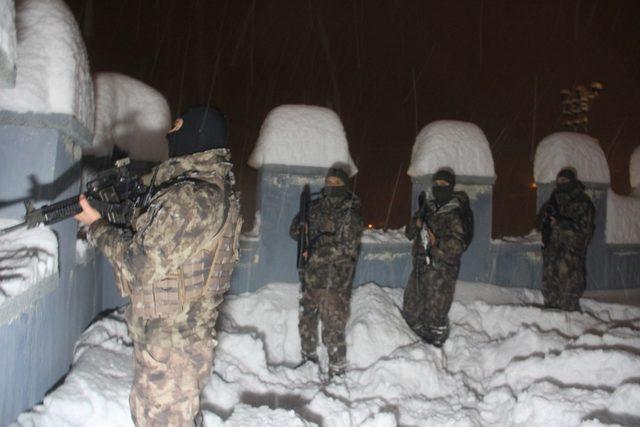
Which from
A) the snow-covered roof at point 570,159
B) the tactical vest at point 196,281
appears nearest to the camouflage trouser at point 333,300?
the tactical vest at point 196,281

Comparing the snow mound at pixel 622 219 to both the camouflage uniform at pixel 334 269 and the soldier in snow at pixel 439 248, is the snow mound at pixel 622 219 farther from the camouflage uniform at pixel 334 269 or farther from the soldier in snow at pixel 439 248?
the camouflage uniform at pixel 334 269

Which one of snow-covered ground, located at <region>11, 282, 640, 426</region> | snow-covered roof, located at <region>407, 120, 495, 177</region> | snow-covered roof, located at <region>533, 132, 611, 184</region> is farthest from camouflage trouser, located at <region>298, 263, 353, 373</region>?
snow-covered roof, located at <region>533, 132, 611, 184</region>

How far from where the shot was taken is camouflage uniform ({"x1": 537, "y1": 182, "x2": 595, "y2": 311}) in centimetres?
573

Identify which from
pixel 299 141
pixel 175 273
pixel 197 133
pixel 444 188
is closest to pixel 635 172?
pixel 444 188

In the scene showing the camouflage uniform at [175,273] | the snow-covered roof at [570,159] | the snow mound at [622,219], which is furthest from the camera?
the snow mound at [622,219]

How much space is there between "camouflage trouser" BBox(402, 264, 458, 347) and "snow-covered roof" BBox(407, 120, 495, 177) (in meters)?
2.11

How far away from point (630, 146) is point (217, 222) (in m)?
38.6

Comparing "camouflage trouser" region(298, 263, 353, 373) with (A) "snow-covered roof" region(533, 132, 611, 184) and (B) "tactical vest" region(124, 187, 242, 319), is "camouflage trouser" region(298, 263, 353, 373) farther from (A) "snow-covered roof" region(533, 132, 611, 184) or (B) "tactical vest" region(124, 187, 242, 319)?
(A) "snow-covered roof" region(533, 132, 611, 184)

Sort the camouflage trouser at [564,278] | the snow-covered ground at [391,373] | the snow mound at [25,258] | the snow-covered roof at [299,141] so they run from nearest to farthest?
the snow mound at [25,258] < the snow-covered ground at [391,373] < the camouflage trouser at [564,278] < the snow-covered roof at [299,141]

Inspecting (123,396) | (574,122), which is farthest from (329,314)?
(574,122)

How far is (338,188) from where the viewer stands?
4566 mm

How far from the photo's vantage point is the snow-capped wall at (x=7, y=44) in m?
2.01

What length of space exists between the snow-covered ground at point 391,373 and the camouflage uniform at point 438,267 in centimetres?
25

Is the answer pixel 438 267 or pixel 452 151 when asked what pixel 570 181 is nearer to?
pixel 452 151
